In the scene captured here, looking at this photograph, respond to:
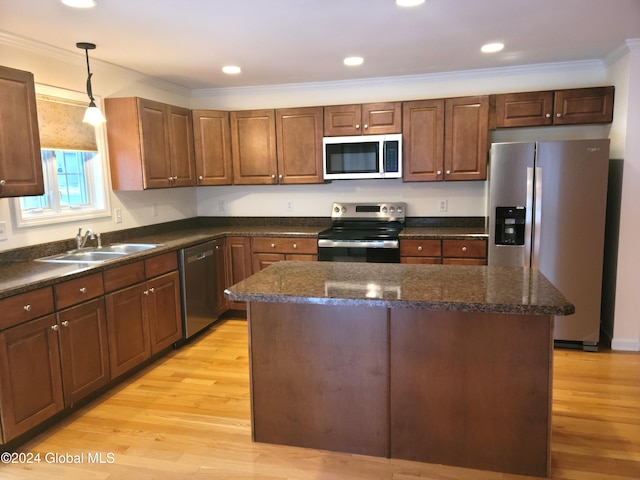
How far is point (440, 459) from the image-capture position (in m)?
2.22

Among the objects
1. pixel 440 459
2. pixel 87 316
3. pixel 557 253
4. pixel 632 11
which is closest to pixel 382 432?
pixel 440 459

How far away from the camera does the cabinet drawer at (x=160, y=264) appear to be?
3398 mm

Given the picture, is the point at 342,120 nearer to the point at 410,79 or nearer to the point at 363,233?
the point at 410,79

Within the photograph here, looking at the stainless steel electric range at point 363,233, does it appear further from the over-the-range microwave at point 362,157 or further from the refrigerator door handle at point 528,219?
the refrigerator door handle at point 528,219

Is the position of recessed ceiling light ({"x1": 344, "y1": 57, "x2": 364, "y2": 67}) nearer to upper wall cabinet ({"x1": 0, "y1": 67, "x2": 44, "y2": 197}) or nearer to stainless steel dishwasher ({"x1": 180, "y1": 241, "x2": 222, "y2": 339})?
stainless steel dishwasher ({"x1": 180, "y1": 241, "x2": 222, "y2": 339})

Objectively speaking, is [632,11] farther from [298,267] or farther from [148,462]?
[148,462]

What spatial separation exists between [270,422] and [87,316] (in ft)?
4.32

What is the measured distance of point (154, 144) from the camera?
3.91 meters

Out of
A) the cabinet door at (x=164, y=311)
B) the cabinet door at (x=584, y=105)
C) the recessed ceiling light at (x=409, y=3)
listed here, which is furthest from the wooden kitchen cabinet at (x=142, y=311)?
the cabinet door at (x=584, y=105)

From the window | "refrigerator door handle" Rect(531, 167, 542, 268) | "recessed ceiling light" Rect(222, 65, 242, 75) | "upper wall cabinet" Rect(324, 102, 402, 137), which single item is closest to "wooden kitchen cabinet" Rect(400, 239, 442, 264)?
"refrigerator door handle" Rect(531, 167, 542, 268)

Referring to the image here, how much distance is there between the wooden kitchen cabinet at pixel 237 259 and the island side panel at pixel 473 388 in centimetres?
256

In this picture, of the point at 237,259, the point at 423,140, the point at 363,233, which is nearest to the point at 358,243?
the point at 363,233

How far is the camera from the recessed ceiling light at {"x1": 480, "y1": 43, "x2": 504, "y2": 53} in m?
3.38

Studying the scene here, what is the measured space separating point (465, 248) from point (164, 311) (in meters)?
2.53
